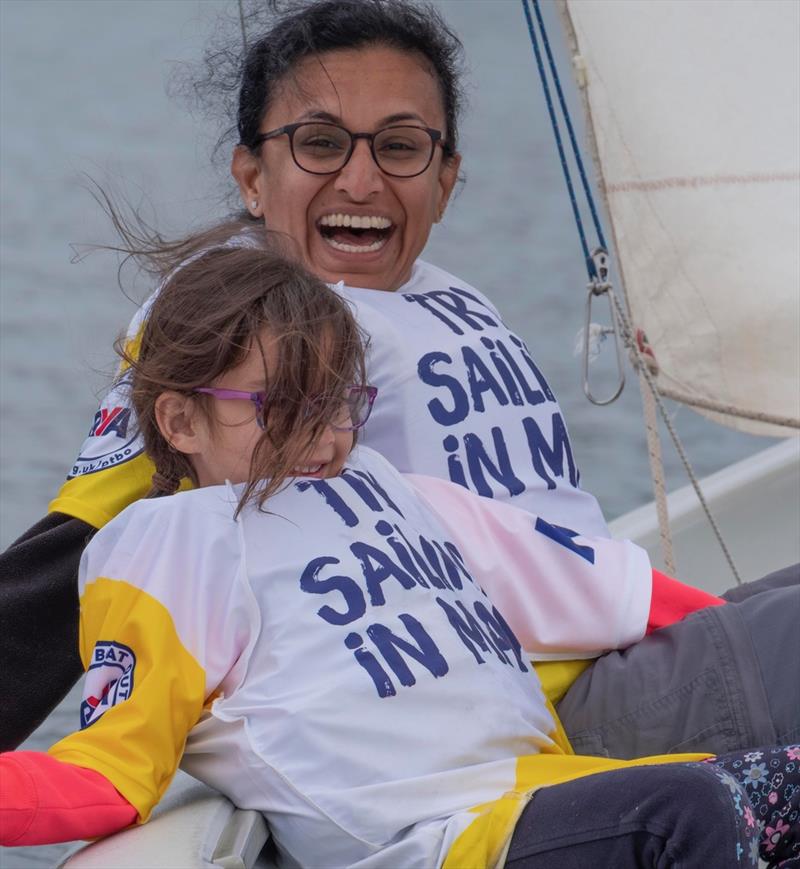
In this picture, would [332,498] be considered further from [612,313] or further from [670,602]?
[612,313]

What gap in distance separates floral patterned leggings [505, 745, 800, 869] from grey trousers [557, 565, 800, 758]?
227mm

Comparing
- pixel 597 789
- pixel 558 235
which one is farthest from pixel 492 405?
pixel 558 235

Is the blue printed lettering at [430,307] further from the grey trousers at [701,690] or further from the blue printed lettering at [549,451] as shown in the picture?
Answer: the grey trousers at [701,690]

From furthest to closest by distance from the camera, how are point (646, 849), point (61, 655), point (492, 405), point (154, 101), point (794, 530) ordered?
point (154, 101) < point (794, 530) < point (492, 405) < point (61, 655) < point (646, 849)

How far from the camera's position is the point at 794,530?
2.36m

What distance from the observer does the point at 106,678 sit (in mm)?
1085

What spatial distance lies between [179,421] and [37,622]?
22 centimetres

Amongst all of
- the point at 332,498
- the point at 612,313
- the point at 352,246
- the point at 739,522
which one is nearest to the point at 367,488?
the point at 332,498

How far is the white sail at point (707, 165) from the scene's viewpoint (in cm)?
197

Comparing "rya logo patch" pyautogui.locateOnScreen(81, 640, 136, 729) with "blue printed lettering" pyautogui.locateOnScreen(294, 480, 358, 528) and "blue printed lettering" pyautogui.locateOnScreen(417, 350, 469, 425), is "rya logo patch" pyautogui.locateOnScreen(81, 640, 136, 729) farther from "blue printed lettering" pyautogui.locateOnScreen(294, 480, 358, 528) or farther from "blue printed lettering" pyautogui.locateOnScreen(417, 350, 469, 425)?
"blue printed lettering" pyautogui.locateOnScreen(417, 350, 469, 425)

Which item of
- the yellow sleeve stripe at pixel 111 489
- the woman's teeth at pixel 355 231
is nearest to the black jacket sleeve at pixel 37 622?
the yellow sleeve stripe at pixel 111 489

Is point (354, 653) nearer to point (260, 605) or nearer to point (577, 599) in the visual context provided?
point (260, 605)

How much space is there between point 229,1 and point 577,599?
97cm

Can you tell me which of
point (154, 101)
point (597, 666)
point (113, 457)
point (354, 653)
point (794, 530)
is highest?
point (154, 101)
